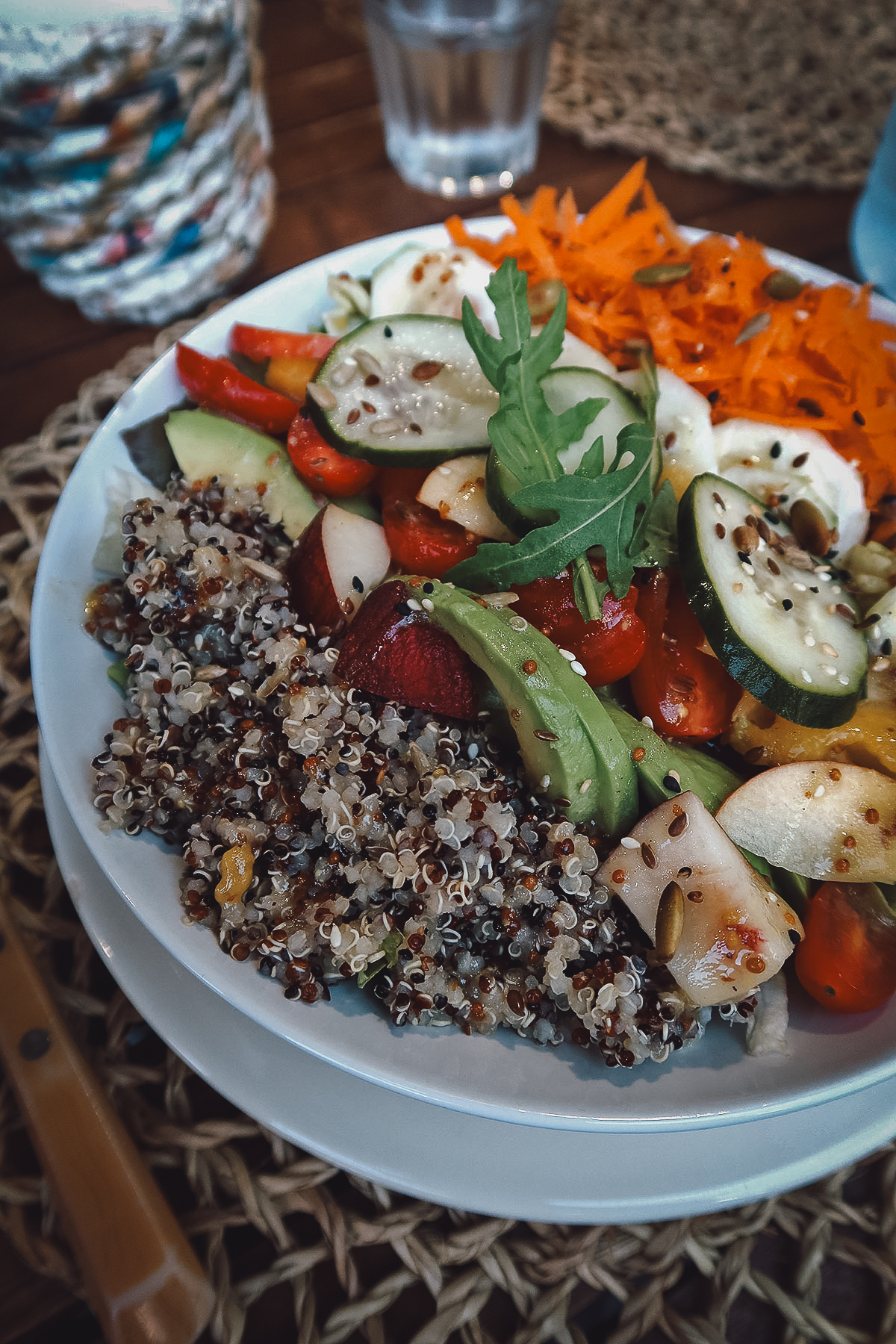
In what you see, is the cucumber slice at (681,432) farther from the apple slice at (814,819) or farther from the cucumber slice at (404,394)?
the apple slice at (814,819)

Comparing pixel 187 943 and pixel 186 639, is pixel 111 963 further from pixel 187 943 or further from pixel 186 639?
pixel 186 639

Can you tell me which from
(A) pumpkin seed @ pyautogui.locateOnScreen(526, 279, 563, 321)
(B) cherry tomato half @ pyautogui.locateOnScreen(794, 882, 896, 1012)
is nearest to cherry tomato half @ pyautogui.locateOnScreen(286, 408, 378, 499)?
(A) pumpkin seed @ pyautogui.locateOnScreen(526, 279, 563, 321)

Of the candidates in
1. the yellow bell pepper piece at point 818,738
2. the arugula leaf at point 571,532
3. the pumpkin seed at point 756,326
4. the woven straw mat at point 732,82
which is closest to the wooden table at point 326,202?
the woven straw mat at point 732,82

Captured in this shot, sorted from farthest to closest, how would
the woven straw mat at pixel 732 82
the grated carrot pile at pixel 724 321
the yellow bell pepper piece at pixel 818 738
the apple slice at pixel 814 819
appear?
the woven straw mat at pixel 732 82 → the grated carrot pile at pixel 724 321 → the yellow bell pepper piece at pixel 818 738 → the apple slice at pixel 814 819

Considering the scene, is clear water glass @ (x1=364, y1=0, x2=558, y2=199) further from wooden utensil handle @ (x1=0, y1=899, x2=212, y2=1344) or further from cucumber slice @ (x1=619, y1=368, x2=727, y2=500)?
wooden utensil handle @ (x1=0, y1=899, x2=212, y2=1344)

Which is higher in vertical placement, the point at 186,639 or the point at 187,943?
the point at 186,639

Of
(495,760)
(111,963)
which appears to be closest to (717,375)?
(495,760)
